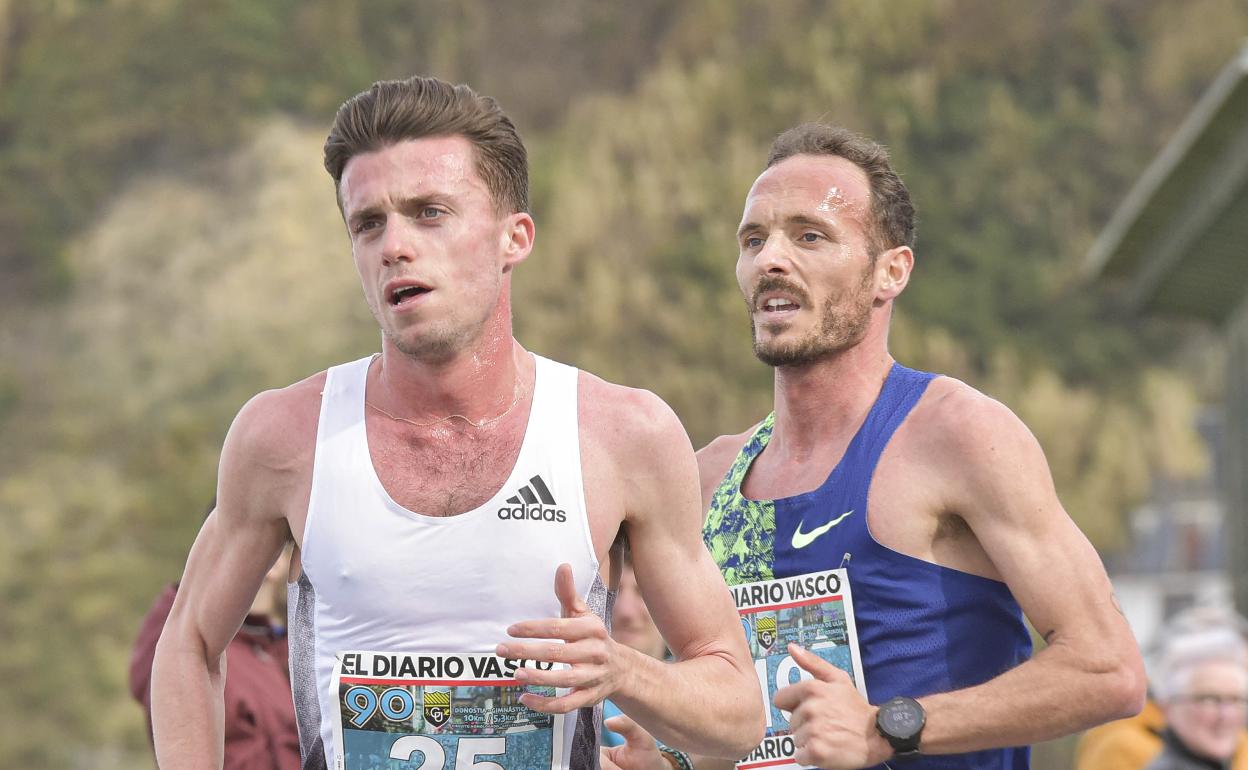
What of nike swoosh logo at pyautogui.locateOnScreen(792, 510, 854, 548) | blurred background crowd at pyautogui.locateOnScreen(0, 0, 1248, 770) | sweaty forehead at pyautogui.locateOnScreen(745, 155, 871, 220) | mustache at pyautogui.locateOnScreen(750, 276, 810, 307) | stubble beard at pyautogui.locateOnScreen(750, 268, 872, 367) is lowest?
nike swoosh logo at pyautogui.locateOnScreen(792, 510, 854, 548)

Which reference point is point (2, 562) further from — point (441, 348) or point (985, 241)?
point (441, 348)

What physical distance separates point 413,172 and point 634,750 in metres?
1.31

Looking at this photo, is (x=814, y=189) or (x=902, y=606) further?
(x=814, y=189)

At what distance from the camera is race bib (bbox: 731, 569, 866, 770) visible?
3.61 m

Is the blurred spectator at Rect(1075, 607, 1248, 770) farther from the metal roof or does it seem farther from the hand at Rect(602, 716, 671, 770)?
the metal roof

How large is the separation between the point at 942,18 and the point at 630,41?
4.45 meters

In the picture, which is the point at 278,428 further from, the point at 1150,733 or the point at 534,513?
the point at 1150,733

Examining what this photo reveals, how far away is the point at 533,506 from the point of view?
3055 millimetres

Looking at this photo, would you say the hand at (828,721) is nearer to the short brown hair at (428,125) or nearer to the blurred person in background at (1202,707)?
the short brown hair at (428,125)

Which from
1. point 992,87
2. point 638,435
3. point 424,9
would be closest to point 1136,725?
point 638,435

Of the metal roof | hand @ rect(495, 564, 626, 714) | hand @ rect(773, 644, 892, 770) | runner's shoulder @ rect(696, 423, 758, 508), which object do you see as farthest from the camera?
the metal roof

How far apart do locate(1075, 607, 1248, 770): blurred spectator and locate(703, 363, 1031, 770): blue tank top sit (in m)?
2.38

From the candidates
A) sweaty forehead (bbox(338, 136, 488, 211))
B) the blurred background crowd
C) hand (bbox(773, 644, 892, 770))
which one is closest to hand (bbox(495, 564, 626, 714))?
hand (bbox(773, 644, 892, 770))

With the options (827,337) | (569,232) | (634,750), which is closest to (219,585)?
(634,750)
